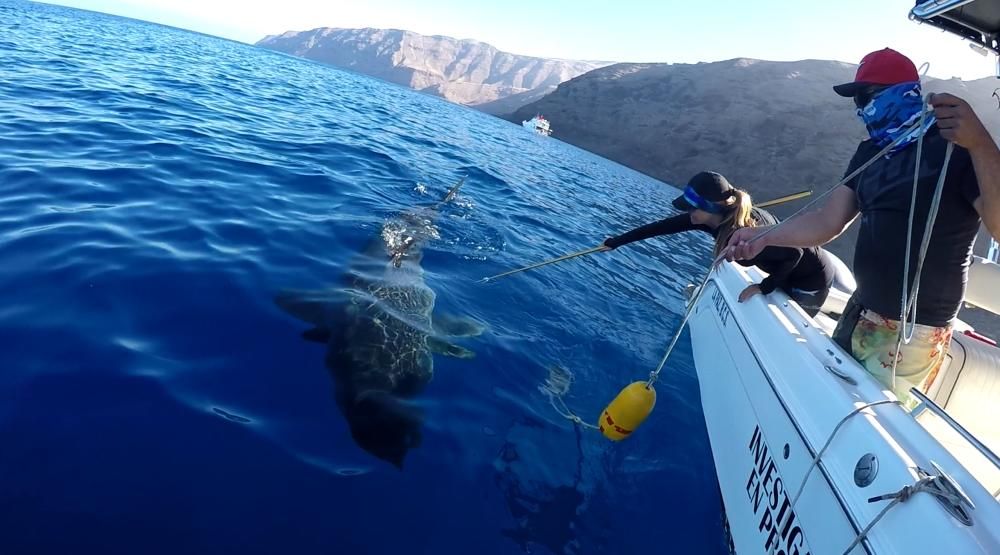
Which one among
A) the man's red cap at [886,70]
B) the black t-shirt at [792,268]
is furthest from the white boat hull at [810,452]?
the man's red cap at [886,70]

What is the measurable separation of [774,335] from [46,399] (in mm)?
4868

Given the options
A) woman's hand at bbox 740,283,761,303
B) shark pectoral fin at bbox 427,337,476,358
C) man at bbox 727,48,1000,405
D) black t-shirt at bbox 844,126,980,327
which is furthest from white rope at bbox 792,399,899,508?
shark pectoral fin at bbox 427,337,476,358

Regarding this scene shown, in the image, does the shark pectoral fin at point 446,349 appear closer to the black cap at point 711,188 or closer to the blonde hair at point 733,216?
the black cap at point 711,188

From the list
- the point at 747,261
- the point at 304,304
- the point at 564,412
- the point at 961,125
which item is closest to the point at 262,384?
the point at 304,304

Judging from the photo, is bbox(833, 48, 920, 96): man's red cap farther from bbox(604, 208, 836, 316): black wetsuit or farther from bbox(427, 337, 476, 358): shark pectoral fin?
bbox(427, 337, 476, 358): shark pectoral fin

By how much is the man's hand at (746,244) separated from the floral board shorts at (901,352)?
2.42 feet

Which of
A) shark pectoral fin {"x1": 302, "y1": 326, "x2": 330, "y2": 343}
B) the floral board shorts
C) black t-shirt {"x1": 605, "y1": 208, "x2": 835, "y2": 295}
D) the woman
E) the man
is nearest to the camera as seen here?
the man

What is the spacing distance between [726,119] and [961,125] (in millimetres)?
73965

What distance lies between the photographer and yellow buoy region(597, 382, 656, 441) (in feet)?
11.9

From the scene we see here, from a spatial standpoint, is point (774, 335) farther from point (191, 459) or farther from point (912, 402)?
point (191, 459)

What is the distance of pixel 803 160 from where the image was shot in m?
55.9

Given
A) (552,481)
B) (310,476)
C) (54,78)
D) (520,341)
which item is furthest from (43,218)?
(54,78)

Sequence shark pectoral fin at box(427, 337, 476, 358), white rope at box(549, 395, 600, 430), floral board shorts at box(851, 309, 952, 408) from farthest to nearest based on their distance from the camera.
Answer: shark pectoral fin at box(427, 337, 476, 358) → white rope at box(549, 395, 600, 430) → floral board shorts at box(851, 309, 952, 408)

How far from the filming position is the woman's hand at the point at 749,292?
443 centimetres
